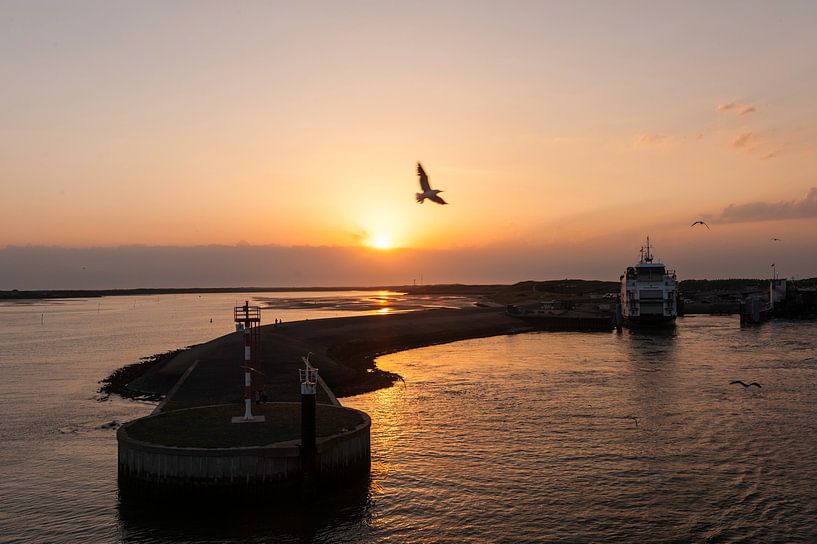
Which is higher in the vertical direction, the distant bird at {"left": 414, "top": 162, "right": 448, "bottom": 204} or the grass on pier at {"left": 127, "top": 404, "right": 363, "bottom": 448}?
the distant bird at {"left": 414, "top": 162, "right": 448, "bottom": 204}

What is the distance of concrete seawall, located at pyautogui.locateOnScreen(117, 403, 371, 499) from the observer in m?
24.1

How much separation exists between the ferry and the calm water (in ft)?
153

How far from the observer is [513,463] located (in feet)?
97.2

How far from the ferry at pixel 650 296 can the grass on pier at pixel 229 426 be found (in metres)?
86.1

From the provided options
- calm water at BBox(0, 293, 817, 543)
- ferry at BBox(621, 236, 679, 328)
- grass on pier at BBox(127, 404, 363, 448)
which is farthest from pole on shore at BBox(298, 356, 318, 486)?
ferry at BBox(621, 236, 679, 328)

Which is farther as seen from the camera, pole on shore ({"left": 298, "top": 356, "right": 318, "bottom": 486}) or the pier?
pole on shore ({"left": 298, "top": 356, "right": 318, "bottom": 486})

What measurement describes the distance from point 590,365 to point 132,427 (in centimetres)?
4733

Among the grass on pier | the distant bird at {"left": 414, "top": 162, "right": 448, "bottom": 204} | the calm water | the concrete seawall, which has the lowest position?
the calm water

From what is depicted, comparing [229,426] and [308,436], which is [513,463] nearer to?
[308,436]

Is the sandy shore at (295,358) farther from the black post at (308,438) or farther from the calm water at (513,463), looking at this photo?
the black post at (308,438)

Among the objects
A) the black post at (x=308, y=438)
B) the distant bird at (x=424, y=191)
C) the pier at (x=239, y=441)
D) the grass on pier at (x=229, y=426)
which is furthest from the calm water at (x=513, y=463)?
the distant bird at (x=424, y=191)

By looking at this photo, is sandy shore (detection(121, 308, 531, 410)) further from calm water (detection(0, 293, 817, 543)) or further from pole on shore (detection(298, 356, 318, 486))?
pole on shore (detection(298, 356, 318, 486))

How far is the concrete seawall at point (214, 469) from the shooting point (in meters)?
24.1

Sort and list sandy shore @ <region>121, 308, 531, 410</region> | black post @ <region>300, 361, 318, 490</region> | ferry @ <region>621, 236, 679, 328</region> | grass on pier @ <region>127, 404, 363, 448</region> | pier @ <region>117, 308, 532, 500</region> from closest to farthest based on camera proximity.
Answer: pier @ <region>117, 308, 532, 500</region>
black post @ <region>300, 361, 318, 490</region>
grass on pier @ <region>127, 404, 363, 448</region>
sandy shore @ <region>121, 308, 531, 410</region>
ferry @ <region>621, 236, 679, 328</region>
